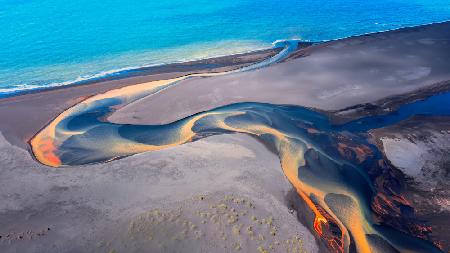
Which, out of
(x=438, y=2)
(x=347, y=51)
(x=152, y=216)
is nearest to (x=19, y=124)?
(x=152, y=216)

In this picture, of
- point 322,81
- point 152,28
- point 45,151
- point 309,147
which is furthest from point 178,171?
point 152,28

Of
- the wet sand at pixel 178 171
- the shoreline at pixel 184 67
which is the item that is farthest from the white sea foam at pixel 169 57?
the wet sand at pixel 178 171

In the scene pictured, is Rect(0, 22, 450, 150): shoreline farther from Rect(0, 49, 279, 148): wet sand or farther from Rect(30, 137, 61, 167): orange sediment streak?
Rect(30, 137, 61, 167): orange sediment streak

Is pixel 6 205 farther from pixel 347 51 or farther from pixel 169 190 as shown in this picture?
pixel 347 51

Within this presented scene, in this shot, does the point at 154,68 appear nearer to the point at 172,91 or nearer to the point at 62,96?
the point at 172,91

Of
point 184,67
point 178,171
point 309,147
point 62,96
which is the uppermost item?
point 184,67

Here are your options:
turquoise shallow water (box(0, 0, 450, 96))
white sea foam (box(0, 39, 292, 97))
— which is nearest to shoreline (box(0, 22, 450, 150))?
white sea foam (box(0, 39, 292, 97))

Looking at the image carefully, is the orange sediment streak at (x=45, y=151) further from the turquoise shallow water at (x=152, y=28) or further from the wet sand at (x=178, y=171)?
the turquoise shallow water at (x=152, y=28)

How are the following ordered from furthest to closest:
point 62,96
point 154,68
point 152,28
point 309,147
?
point 152,28
point 154,68
point 62,96
point 309,147
